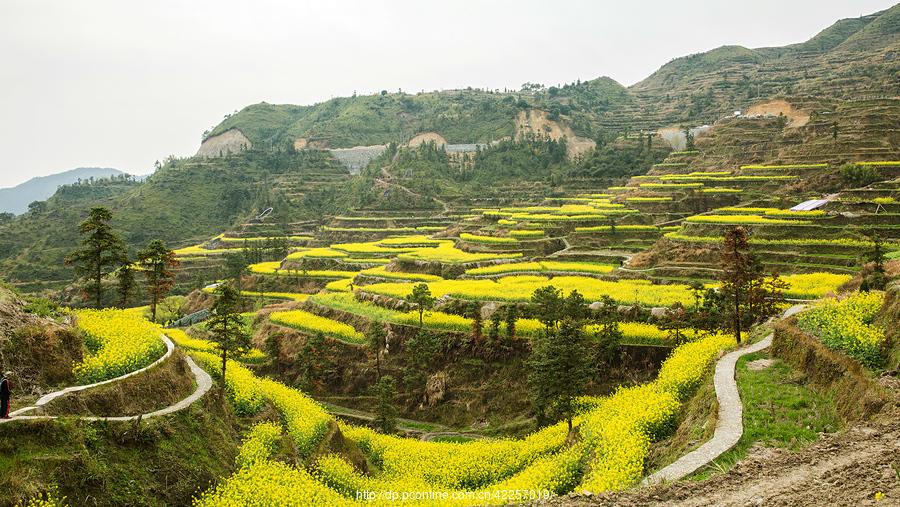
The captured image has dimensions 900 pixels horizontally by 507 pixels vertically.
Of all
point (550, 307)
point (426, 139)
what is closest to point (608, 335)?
point (550, 307)

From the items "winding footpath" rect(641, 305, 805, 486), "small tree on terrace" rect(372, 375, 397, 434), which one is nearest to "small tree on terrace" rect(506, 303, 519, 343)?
"small tree on terrace" rect(372, 375, 397, 434)

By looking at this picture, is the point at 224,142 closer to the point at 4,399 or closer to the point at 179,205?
the point at 179,205

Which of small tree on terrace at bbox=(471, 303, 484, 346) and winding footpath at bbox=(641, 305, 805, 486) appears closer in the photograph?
winding footpath at bbox=(641, 305, 805, 486)

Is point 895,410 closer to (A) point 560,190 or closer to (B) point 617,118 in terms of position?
(A) point 560,190

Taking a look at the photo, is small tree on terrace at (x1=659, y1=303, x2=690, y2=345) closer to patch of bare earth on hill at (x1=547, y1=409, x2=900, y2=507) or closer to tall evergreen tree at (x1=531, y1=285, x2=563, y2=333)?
tall evergreen tree at (x1=531, y1=285, x2=563, y2=333)

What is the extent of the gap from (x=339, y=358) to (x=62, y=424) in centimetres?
2568

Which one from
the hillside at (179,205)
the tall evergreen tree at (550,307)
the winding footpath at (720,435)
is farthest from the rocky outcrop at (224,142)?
the winding footpath at (720,435)

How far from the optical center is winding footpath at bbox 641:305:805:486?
13.5 meters

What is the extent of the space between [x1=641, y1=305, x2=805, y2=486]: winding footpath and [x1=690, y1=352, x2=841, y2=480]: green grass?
153 millimetres

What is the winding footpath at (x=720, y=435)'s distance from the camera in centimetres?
1348

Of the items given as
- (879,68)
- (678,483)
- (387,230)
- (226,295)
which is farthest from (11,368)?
(879,68)

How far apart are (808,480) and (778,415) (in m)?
5.53

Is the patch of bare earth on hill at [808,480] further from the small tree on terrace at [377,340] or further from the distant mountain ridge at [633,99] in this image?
the distant mountain ridge at [633,99]

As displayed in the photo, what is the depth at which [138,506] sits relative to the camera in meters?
14.9
